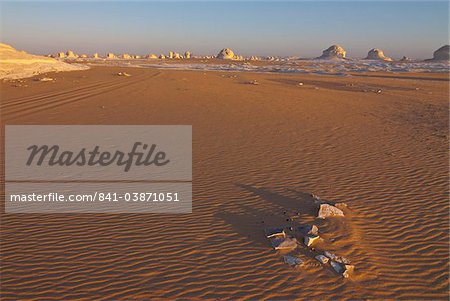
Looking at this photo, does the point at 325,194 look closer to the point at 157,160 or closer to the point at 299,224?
the point at 299,224

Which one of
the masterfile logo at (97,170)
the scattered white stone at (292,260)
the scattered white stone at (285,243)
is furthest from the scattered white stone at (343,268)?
the masterfile logo at (97,170)

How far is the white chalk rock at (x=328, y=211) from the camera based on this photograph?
24.8 ft

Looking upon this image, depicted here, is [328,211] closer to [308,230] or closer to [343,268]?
[308,230]

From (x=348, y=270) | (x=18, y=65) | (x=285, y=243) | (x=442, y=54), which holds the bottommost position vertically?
(x=348, y=270)

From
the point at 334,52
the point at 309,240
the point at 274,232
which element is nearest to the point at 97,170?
the point at 274,232

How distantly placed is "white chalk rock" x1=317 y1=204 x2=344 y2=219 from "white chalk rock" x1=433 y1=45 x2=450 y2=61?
9583 cm

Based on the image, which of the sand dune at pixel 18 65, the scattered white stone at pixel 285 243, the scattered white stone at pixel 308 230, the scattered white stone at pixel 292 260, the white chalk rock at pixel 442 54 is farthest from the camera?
the white chalk rock at pixel 442 54

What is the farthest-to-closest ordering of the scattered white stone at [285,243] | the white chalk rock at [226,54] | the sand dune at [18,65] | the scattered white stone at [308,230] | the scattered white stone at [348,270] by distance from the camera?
the white chalk rock at [226,54]
the sand dune at [18,65]
the scattered white stone at [308,230]
the scattered white stone at [285,243]
the scattered white stone at [348,270]

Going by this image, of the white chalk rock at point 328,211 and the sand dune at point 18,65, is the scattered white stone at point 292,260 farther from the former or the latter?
the sand dune at point 18,65

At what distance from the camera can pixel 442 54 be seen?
292 ft

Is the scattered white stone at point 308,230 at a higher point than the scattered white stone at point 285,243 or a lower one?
higher

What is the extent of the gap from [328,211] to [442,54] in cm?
9970

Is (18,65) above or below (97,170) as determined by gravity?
above

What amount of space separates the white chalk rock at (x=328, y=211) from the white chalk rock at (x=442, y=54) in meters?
95.8
